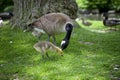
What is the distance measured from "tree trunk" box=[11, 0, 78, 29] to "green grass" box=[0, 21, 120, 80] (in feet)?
4.47

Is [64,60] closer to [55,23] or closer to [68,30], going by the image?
[68,30]

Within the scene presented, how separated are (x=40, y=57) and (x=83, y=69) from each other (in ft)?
5.52

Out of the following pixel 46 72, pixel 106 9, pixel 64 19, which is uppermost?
pixel 64 19

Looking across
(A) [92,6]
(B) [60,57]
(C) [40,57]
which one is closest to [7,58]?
(C) [40,57]

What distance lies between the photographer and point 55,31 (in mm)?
9422

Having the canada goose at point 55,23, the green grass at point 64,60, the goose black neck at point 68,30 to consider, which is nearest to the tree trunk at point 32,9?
the green grass at point 64,60

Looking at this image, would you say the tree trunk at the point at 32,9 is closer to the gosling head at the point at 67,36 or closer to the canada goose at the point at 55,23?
the canada goose at the point at 55,23

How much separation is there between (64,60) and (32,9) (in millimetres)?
4972

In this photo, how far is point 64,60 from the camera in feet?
28.7

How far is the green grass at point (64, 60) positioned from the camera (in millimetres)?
7555

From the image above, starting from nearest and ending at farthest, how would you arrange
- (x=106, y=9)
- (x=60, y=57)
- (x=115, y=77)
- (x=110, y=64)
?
(x=115, y=77) < (x=110, y=64) < (x=60, y=57) < (x=106, y=9)

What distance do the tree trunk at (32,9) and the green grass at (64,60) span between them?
136cm

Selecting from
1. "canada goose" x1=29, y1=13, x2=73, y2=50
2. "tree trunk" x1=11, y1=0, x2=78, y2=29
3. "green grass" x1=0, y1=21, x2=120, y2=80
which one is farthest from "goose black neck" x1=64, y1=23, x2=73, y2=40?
"tree trunk" x1=11, y1=0, x2=78, y2=29

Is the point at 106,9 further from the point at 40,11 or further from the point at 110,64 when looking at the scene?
the point at 110,64
